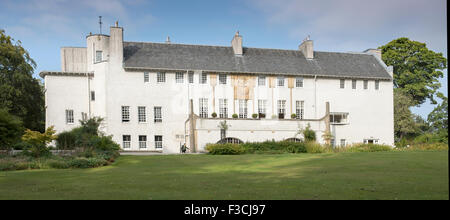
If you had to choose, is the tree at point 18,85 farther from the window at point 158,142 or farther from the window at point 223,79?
the window at point 223,79

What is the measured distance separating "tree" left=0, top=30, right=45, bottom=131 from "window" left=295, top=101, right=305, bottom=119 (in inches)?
1048

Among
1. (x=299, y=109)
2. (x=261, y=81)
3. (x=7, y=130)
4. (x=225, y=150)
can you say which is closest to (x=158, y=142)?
(x=225, y=150)

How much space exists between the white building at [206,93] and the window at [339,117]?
0.11m

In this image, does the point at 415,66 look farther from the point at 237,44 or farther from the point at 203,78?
the point at 203,78

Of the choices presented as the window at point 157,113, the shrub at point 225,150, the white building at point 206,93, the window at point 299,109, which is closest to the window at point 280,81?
the white building at point 206,93

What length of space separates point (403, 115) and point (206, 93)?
82.8ft

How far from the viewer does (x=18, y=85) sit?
41750 mm

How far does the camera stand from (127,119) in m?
39.3

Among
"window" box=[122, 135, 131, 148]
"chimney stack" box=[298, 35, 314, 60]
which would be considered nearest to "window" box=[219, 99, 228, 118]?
"window" box=[122, 135, 131, 148]

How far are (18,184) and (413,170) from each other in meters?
14.3

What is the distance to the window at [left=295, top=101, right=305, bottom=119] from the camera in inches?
1697

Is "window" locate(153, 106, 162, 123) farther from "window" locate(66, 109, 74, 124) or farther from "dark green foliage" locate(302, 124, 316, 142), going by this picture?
"dark green foliage" locate(302, 124, 316, 142)

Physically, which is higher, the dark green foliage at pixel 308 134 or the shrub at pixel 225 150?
the dark green foliage at pixel 308 134

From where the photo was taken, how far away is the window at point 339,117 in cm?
4423
